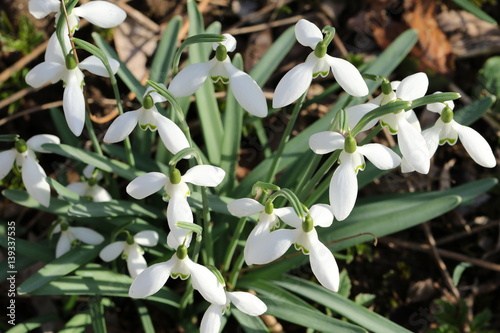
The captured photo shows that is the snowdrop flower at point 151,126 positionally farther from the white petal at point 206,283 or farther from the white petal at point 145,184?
the white petal at point 206,283

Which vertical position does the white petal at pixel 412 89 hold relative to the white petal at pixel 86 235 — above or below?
above

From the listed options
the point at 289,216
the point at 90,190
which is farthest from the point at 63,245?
the point at 289,216

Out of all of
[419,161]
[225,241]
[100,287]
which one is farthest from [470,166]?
[100,287]

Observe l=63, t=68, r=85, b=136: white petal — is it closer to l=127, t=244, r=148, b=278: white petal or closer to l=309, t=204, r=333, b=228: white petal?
l=127, t=244, r=148, b=278: white petal

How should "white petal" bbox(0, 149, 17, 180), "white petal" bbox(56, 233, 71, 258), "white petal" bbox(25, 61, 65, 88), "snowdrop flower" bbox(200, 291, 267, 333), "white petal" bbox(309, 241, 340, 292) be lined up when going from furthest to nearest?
"white petal" bbox(56, 233, 71, 258) → "white petal" bbox(0, 149, 17, 180) → "white petal" bbox(25, 61, 65, 88) → "snowdrop flower" bbox(200, 291, 267, 333) → "white petal" bbox(309, 241, 340, 292)

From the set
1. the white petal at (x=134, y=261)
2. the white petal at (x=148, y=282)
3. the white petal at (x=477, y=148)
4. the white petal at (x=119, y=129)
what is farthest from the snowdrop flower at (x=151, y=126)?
the white petal at (x=477, y=148)

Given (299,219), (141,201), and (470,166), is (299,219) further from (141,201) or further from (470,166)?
(470,166)

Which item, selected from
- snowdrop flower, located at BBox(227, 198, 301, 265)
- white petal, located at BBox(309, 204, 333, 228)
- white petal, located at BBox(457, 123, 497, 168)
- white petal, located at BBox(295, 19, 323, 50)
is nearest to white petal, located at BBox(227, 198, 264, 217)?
snowdrop flower, located at BBox(227, 198, 301, 265)
